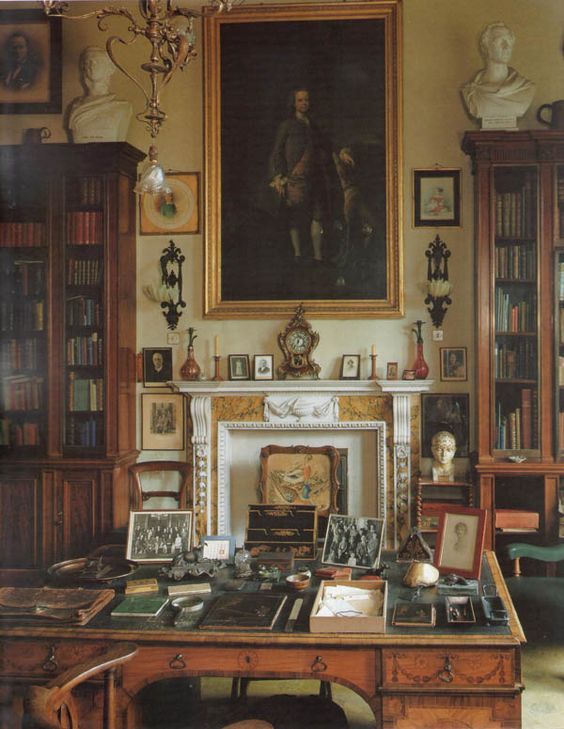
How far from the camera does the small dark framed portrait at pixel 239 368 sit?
554 cm

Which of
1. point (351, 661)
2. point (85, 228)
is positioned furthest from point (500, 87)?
point (351, 661)

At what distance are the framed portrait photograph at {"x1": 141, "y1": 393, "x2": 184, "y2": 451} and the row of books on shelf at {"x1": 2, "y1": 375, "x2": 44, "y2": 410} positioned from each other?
0.76m

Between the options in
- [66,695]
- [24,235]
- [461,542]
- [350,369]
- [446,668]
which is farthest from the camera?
[350,369]

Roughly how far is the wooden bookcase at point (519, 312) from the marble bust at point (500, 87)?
0.75ft

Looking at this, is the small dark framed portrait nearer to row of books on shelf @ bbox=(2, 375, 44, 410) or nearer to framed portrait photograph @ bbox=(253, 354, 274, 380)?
framed portrait photograph @ bbox=(253, 354, 274, 380)

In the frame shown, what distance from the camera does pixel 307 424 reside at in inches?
215

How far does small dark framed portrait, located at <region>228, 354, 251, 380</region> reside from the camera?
5.54m

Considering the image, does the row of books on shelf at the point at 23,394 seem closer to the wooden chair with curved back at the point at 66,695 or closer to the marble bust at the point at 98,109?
the marble bust at the point at 98,109

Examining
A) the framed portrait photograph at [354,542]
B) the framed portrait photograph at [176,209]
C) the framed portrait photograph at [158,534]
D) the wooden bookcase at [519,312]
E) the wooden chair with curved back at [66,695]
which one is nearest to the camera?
the wooden chair with curved back at [66,695]

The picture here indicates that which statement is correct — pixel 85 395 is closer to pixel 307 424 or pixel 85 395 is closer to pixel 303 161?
pixel 307 424

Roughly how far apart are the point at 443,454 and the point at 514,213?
1708 millimetres

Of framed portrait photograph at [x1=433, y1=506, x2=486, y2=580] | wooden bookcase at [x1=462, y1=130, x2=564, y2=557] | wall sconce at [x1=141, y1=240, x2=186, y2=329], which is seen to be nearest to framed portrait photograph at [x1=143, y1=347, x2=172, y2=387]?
wall sconce at [x1=141, y1=240, x2=186, y2=329]

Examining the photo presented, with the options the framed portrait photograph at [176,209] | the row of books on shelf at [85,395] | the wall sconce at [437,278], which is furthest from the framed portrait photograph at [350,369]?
the row of books on shelf at [85,395]

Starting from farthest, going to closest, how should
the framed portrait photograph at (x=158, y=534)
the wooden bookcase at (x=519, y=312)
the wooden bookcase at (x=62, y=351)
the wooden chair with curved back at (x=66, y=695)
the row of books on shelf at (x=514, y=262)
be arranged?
the wooden bookcase at (x=62, y=351)
the row of books on shelf at (x=514, y=262)
the wooden bookcase at (x=519, y=312)
the framed portrait photograph at (x=158, y=534)
the wooden chair with curved back at (x=66, y=695)
